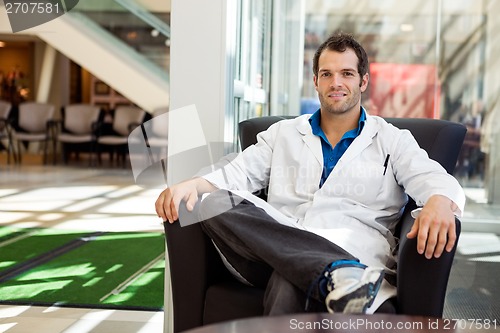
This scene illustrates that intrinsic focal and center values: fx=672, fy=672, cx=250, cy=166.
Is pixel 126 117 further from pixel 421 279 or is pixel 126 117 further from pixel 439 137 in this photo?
pixel 421 279

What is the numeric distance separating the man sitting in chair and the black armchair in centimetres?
4

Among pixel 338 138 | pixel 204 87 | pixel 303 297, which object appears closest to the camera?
pixel 303 297

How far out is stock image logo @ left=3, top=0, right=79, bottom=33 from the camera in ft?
27.2

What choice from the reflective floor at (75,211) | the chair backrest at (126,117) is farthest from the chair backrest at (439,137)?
the chair backrest at (126,117)

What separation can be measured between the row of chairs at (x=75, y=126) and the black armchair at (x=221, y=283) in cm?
814

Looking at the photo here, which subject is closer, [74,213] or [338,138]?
[338,138]

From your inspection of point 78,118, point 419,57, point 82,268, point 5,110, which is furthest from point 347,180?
point 5,110

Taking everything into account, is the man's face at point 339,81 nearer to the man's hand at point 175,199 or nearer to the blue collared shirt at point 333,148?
the blue collared shirt at point 333,148

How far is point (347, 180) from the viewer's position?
2268 mm

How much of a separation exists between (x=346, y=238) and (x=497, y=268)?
222 cm

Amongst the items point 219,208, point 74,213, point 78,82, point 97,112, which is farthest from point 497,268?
point 78,82

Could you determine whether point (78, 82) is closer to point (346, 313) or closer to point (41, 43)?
point (41, 43)

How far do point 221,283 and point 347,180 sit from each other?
0.55m

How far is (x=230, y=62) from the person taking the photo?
8.92 feet
